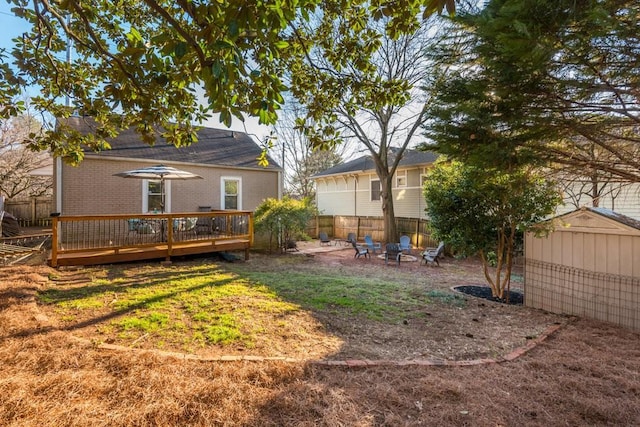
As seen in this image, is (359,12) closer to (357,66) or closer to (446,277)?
(357,66)

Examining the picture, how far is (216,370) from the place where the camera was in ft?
9.64

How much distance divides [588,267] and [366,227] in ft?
39.9

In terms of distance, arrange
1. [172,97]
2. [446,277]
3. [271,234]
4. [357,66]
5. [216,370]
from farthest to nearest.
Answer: [271,234], [446,277], [357,66], [172,97], [216,370]

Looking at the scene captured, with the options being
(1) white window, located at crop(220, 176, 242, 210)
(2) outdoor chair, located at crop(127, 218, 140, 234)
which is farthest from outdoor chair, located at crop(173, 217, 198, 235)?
(1) white window, located at crop(220, 176, 242, 210)

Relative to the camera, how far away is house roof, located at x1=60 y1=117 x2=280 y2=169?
11.7 meters

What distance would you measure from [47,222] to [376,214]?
18878 mm

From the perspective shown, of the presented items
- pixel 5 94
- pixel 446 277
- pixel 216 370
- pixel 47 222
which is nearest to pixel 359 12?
pixel 216 370

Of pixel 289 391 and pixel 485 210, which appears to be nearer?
pixel 289 391

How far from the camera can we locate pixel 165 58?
3449 millimetres

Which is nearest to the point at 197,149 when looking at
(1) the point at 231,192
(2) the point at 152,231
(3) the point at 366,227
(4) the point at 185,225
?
(1) the point at 231,192

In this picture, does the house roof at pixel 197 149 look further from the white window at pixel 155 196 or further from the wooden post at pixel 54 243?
the wooden post at pixel 54 243

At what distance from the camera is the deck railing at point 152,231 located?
806 centimetres

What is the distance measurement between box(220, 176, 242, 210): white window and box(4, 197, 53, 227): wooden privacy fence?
1254 cm

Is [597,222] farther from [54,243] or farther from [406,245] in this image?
[54,243]
